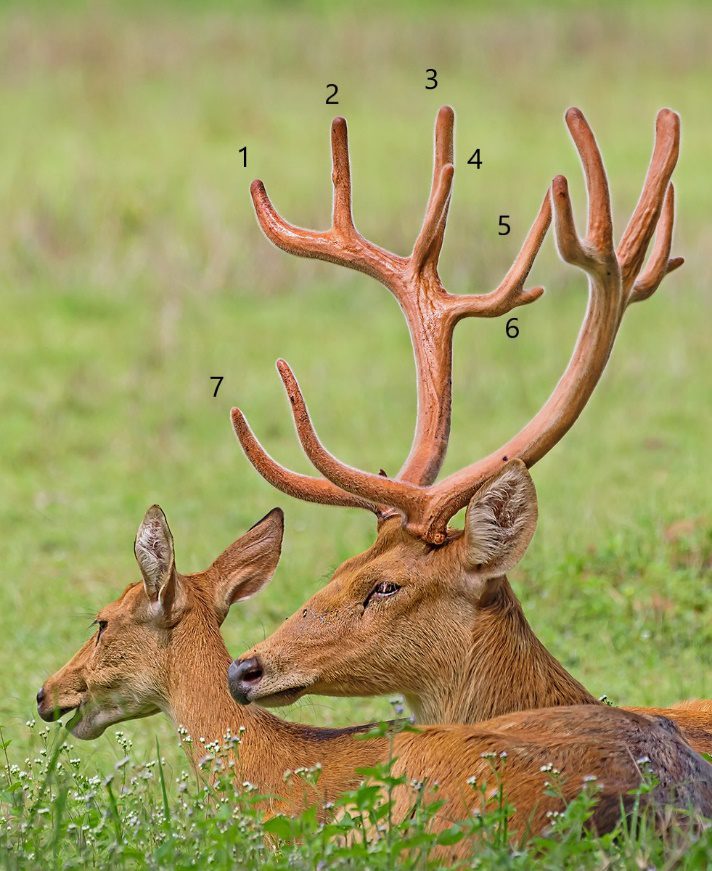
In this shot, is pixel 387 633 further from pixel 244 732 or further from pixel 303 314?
pixel 303 314

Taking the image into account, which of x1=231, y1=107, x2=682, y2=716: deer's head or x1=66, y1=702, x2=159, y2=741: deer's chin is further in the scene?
x1=66, y1=702, x2=159, y2=741: deer's chin

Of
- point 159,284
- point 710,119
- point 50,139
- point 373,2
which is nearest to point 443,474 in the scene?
point 159,284

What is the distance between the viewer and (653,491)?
8.95m

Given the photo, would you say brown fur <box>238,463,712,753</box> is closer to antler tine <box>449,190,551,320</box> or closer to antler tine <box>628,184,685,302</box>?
antler tine <box>449,190,551,320</box>

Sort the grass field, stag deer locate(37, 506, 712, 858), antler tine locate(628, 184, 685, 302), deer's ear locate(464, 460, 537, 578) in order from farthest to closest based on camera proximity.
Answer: the grass field, antler tine locate(628, 184, 685, 302), deer's ear locate(464, 460, 537, 578), stag deer locate(37, 506, 712, 858)

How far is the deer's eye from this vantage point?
4.50 meters

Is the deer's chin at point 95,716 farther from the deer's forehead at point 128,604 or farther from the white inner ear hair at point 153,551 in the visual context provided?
the white inner ear hair at point 153,551

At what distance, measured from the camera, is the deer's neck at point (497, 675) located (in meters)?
4.47

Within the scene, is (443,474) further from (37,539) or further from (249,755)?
(249,755)

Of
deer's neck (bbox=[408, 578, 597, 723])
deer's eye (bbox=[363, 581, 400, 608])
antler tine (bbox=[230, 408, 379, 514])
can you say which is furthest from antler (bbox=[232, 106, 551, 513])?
deer's neck (bbox=[408, 578, 597, 723])

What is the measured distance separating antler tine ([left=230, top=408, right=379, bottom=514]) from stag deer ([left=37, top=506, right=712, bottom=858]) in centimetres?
31

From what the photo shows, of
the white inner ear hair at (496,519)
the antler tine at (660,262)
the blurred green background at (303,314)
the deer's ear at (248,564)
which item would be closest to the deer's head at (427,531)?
the white inner ear hair at (496,519)

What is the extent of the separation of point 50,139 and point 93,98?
183cm

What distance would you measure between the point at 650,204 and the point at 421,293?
780 millimetres
